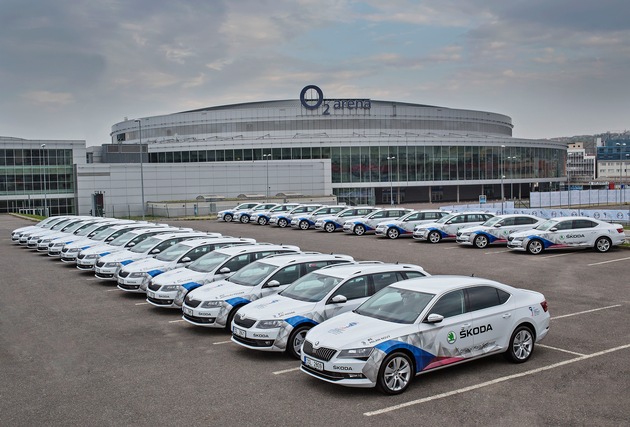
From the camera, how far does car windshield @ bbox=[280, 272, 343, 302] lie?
456 inches

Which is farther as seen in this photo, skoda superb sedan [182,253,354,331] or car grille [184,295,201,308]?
car grille [184,295,201,308]

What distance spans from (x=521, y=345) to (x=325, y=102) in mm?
86439

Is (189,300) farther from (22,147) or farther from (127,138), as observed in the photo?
(127,138)

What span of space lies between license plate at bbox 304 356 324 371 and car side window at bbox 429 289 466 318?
6.09 feet

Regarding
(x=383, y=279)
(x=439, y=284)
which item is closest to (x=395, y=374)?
(x=439, y=284)

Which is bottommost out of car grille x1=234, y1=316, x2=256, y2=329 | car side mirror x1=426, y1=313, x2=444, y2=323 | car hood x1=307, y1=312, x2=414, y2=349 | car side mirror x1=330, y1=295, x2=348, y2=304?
car grille x1=234, y1=316, x2=256, y2=329

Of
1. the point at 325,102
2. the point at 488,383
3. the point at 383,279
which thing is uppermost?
the point at 325,102

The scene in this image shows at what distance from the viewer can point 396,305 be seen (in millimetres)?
9898

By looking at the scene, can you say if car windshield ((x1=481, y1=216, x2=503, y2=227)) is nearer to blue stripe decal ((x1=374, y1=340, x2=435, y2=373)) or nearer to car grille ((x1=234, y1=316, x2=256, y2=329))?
car grille ((x1=234, y1=316, x2=256, y2=329))

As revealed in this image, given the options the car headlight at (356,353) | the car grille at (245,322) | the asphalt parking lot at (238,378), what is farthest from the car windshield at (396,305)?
the car grille at (245,322)

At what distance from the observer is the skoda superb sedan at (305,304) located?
10.9 meters

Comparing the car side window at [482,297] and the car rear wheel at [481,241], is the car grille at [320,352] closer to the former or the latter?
the car side window at [482,297]

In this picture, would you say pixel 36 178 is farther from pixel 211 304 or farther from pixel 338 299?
pixel 338 299

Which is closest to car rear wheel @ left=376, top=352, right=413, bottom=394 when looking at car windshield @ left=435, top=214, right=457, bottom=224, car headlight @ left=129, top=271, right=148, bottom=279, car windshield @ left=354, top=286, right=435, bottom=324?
car windshield @ left=354, top=286, right=435, bottom=324
